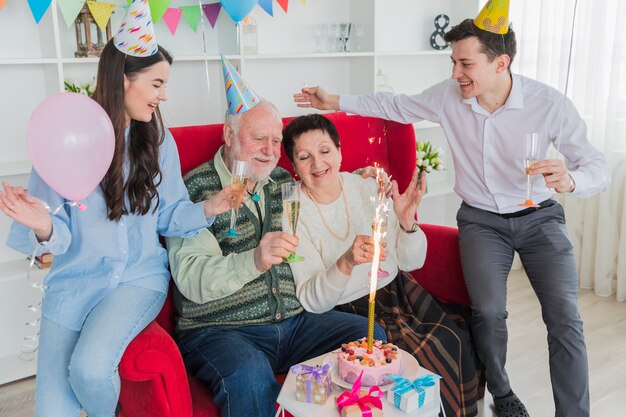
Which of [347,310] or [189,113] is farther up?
[189,113]

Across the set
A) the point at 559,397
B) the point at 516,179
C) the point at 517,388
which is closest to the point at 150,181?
the point at 516,179

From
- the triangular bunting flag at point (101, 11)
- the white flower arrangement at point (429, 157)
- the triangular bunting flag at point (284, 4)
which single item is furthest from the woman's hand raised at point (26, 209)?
the white flower arrangement at point (429, 157)

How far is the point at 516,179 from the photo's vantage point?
8.15 ft

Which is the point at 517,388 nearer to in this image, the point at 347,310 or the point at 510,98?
the point at 347,310

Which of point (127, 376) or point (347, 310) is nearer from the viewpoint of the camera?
point (127, 376)

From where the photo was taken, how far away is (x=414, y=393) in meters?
1.63

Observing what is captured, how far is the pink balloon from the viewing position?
1.70m

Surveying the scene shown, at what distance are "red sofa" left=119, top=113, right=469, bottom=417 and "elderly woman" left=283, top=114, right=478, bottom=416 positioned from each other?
0.45ft

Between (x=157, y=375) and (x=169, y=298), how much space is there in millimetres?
479

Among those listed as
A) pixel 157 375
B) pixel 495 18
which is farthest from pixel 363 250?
pixel 495 18

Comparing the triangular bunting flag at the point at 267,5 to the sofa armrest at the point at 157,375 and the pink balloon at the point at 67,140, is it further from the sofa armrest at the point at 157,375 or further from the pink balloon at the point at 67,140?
the sofa armrest at the point at 157,375

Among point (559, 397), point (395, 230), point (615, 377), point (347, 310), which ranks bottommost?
point (615, 377)

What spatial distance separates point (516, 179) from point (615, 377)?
1.00m

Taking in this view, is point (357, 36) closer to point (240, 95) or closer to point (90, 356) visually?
point (240, 95)
